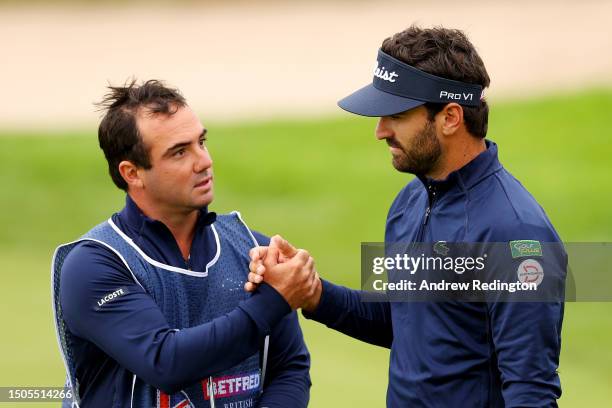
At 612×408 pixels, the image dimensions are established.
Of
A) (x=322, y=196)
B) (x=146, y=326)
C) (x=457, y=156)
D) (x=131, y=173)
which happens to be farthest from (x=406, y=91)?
(x=322, y=196)

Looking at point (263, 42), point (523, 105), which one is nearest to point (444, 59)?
point (523, 105)

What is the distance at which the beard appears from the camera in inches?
149

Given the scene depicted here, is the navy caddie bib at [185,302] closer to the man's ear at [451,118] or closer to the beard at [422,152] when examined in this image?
the beard at [422,152]

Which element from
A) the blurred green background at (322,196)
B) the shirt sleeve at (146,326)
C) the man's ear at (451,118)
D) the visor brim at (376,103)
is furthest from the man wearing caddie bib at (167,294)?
the blurred green background at (322,196)

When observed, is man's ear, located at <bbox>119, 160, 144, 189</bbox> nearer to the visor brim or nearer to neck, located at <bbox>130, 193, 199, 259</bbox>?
neck, located at <bbox>130, 193, 199, 259</bbox>

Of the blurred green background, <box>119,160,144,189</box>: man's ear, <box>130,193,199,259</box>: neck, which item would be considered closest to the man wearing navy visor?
<box>130,193,199,259</box>: neck

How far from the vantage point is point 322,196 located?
491 inches

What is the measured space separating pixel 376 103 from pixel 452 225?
480 mm

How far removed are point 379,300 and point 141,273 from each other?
89 cm

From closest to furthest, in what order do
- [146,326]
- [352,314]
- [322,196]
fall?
[146,326] < [352,314] < [322,196]

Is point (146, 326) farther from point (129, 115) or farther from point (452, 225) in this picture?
point (452, 225)

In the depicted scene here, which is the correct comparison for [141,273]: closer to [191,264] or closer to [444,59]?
[191,264]

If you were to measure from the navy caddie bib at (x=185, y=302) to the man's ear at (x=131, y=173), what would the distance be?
0.17m

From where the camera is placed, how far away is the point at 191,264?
12.5 ft
